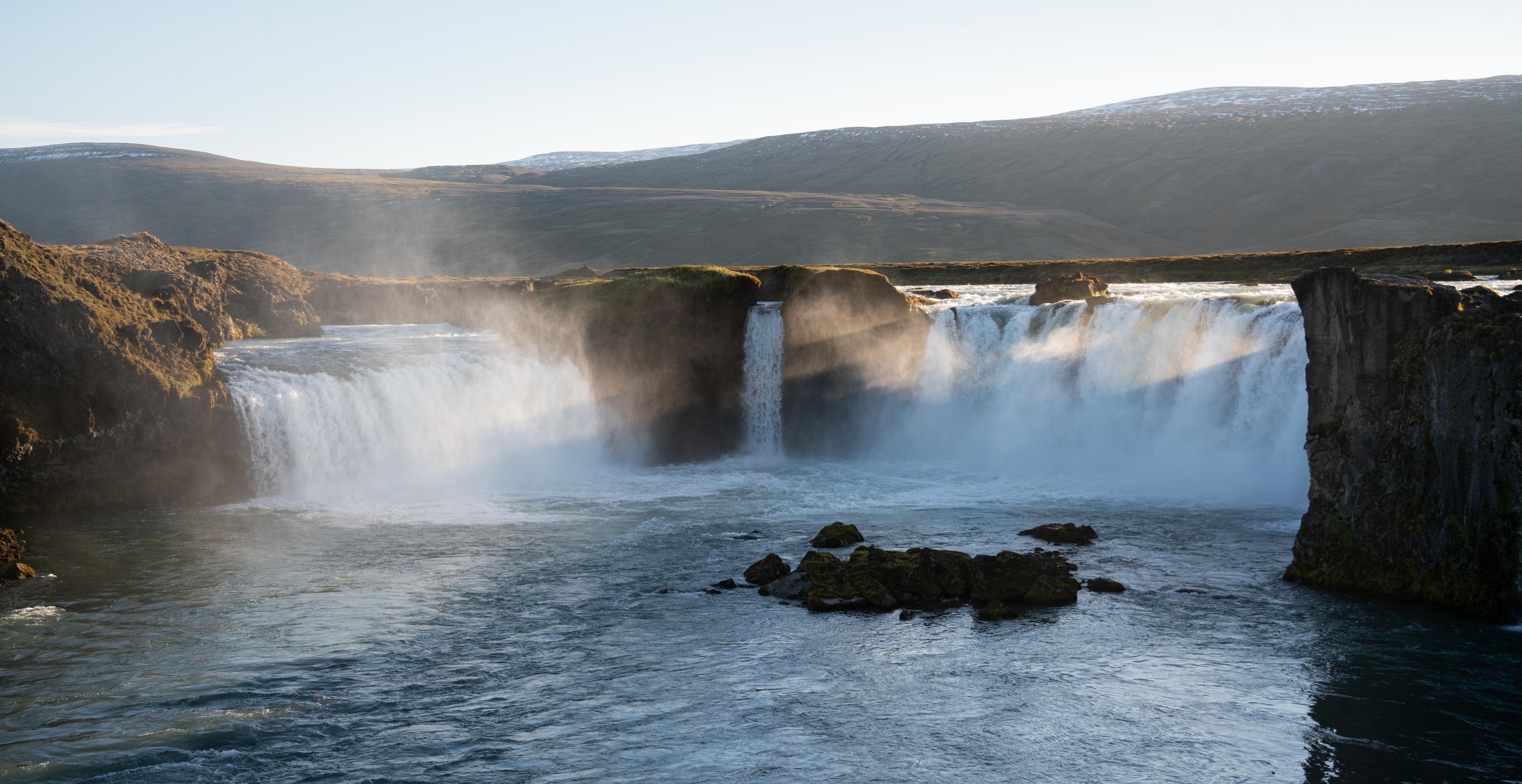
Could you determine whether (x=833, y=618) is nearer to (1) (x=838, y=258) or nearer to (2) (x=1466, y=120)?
(1) (x=838, y=258)

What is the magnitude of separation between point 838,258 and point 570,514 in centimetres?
11019

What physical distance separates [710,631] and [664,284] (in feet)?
73.4

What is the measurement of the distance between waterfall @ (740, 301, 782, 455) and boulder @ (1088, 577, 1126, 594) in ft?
67.9

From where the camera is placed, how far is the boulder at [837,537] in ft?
73.9

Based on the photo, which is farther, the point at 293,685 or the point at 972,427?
the point at 972,427

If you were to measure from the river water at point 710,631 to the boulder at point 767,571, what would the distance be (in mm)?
877

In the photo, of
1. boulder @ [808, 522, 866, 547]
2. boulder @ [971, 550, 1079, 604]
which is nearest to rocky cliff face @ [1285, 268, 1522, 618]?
boulder @ [971, 550, 1079, 604]

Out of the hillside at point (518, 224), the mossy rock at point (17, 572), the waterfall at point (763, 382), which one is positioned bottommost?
the mossy rock at point (17, 572)

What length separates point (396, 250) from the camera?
160250 mm

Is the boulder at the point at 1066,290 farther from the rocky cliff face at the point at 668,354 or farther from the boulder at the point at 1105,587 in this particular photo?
the boulder at the point at 1105,587

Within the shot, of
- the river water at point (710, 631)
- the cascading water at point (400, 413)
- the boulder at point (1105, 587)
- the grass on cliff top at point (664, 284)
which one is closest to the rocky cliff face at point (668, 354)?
the grass on cliff top at point (664, 284)

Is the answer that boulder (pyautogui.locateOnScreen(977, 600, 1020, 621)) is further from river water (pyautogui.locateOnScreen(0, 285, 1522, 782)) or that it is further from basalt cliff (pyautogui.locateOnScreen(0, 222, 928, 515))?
basalt cliff (pyautogui.locateOnScreen(0, 222, 928, 515))

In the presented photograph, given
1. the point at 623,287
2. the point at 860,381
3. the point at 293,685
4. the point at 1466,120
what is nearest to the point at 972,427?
the point at 860,381

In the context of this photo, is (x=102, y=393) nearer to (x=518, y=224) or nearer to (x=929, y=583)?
(x=929, y=583)
